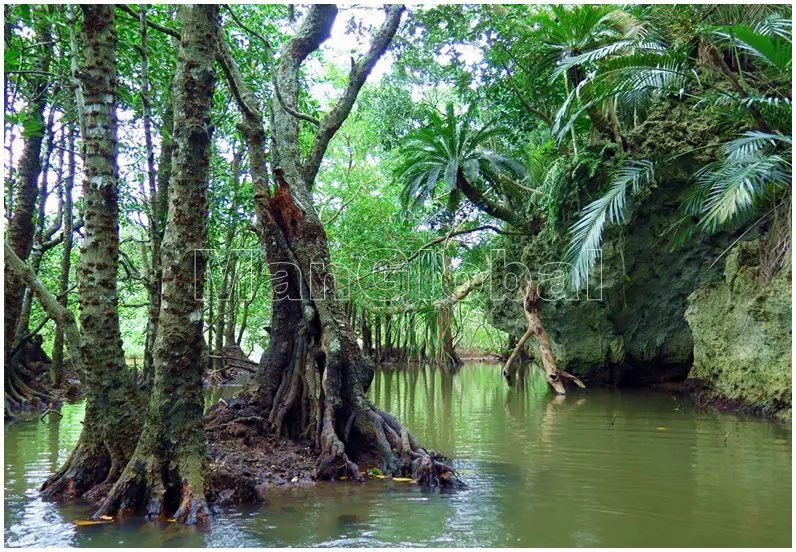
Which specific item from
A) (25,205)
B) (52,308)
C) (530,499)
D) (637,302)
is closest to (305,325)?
(52,308)

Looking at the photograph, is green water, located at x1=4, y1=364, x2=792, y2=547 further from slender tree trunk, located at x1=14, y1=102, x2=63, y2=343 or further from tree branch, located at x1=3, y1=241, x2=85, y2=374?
slender tree trunk, located at x1=14, y1=102, x2=63, y2=343

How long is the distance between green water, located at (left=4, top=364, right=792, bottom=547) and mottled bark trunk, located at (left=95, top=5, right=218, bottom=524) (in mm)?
345

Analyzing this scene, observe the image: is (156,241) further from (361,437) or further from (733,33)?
(733,33)

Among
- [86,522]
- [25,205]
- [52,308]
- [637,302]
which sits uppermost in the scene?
[25,205]

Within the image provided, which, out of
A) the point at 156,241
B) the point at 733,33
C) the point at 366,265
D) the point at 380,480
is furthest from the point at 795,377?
the point at 366,265

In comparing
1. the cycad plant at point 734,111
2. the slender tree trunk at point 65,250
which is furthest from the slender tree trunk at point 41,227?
the cycad plant at point 734,111

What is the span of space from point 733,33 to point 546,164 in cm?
759

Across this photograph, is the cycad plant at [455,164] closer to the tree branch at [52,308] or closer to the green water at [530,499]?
the green water at [530,499]

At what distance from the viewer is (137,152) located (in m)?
12.6

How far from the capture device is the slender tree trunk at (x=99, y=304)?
5465 millimetres

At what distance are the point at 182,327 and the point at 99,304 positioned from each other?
0.87m

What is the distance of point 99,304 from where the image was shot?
17.9 feet

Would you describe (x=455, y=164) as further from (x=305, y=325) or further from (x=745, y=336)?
(x=305, y=325)

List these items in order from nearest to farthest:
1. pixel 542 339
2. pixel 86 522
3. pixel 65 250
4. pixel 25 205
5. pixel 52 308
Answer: pixel 86 522, pixel 52 308, pixel 25 205, pixel 65 250, pixel 542 339
